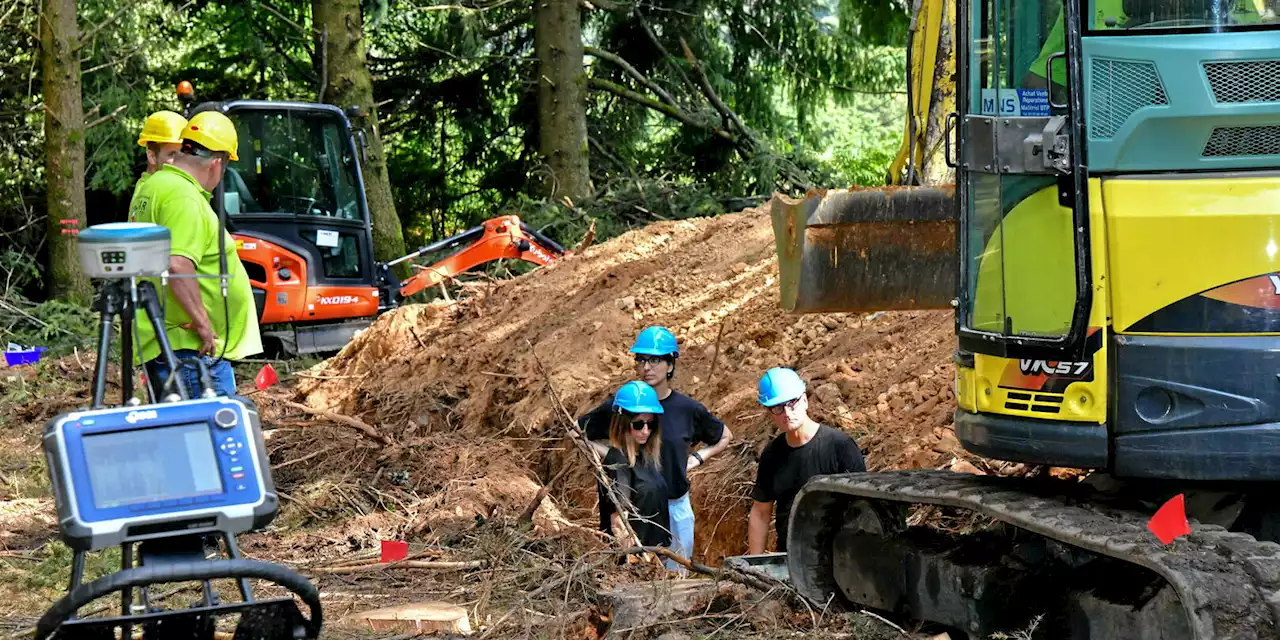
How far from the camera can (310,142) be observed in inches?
591

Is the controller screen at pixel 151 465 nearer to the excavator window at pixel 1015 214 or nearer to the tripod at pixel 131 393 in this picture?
the tripod at pixel 131 393

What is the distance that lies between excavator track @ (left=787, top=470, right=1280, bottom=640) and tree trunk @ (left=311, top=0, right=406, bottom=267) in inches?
458

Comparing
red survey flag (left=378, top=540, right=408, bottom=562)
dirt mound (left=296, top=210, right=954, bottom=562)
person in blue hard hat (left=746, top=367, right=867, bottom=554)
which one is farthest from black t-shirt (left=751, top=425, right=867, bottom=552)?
red survey flag (left=378, top=540, right=408, bottom=562)

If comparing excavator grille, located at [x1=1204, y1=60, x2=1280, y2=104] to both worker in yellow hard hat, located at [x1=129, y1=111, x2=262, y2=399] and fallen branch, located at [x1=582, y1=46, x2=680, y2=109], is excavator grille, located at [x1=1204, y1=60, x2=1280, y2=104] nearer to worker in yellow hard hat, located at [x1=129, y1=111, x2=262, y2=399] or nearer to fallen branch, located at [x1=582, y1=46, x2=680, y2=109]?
worker in yellow hard hat, located at [x1=129, y1=111, x2=262, y2=399]

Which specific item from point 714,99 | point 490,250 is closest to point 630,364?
point 490,250

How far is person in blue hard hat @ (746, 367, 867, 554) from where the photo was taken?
6758 mm

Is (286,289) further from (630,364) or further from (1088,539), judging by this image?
(1088,539)

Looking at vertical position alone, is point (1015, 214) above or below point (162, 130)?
below

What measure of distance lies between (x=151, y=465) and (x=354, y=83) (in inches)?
529

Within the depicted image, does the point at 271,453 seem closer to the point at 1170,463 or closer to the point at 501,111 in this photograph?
the point at 1170,463

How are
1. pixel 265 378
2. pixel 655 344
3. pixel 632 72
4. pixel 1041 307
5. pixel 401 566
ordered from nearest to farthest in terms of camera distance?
1. pixel 1041 307
2. pixel 401 566
3. pixel 655 344
4. pixel 265 378
5. pixel 632 72

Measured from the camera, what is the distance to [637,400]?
7398 millimetres

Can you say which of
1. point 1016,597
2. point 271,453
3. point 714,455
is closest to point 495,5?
point 271,453

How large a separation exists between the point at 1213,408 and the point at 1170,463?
0.21m
